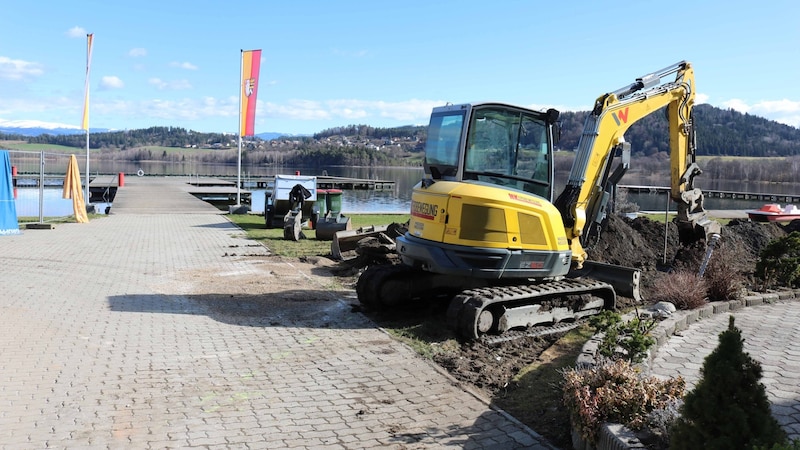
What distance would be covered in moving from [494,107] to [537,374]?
3.74 metres

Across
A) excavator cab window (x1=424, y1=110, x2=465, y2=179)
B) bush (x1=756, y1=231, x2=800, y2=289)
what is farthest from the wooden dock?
excavator cab window (x1=424, y1=110, x2=465, y2=179)

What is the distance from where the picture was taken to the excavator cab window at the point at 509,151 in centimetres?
927

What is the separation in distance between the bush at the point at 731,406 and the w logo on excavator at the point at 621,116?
24.4ft

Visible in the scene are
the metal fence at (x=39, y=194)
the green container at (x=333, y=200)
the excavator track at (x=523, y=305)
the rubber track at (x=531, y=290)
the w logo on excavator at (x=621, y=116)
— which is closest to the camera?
the excavator track at (x=523, y=305)

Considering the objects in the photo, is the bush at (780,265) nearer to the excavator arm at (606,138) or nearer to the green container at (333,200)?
the excavator arm at (606,138)

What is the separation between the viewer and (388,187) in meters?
68.0

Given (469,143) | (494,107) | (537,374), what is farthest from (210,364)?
(494,107)

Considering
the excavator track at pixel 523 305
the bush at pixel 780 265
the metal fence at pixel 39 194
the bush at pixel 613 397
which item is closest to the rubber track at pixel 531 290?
the excavator track at pixel 523 305

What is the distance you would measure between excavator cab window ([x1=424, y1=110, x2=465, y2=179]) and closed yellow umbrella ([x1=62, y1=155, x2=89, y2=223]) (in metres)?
17.2

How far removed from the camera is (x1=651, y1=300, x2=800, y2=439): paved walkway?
6500 mm

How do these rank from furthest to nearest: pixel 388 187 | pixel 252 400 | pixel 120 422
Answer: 1. pixel 388 187
2. pixel 252 400
3. pixel 120 422

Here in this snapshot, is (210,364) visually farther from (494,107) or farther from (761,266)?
(761,266)

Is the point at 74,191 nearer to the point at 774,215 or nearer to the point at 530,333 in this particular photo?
the point at 530,333

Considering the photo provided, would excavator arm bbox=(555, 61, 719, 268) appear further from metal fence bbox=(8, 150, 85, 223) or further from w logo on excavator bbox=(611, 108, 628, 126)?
metal fence bbox=(8, 150, 85, 223)
